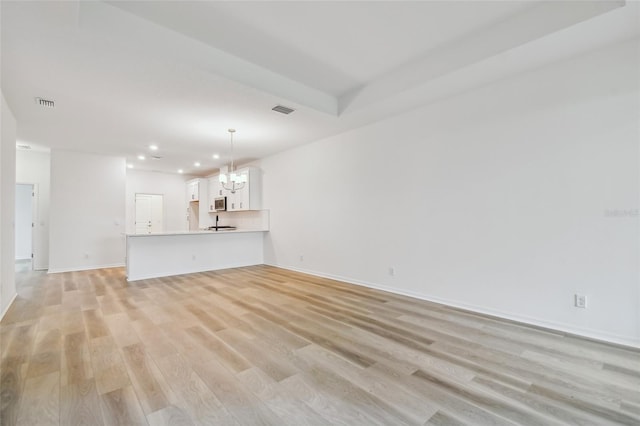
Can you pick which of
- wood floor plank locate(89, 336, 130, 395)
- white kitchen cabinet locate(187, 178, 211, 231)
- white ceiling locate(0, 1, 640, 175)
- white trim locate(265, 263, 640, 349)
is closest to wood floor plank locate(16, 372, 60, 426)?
wood floor plank locate(89, 336, 130, 395)

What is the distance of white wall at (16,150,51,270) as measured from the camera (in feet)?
21.8

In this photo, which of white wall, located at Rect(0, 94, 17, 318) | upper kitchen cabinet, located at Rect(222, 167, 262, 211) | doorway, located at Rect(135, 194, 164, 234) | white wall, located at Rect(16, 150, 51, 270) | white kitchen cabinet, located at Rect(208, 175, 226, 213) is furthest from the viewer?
doorway, located at Rect(135, 194, 164, 234)

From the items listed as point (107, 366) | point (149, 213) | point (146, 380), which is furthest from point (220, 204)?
point (146, 380)

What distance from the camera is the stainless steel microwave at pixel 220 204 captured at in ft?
26.3

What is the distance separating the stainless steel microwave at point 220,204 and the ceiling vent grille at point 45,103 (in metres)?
4.37

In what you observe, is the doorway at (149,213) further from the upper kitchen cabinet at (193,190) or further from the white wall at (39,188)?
the white wall at (39,188)

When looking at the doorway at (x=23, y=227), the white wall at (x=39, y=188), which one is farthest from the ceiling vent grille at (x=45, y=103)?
the doorway at (x=23, y=227)

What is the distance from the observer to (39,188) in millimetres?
6836

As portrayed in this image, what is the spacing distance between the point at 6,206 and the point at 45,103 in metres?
1.45

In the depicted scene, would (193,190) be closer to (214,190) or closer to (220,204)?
(214,190)

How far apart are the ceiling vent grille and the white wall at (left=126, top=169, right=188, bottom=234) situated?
5123mm

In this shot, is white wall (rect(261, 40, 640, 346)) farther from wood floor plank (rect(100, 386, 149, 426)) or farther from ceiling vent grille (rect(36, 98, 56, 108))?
ceiling vent grille (rect(36, 98, 56, 108))

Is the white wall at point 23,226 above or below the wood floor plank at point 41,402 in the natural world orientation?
above

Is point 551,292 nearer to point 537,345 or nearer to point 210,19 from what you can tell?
point 537,345
